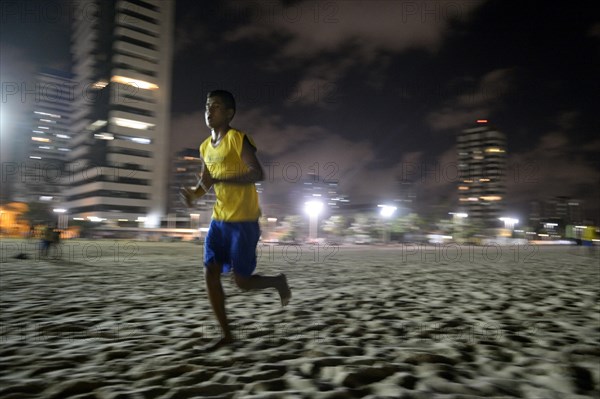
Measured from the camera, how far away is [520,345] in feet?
9.69

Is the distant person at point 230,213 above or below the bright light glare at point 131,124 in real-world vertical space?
below

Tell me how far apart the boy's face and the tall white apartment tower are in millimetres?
75404

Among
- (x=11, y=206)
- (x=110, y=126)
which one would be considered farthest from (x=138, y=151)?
(x=11, y=206)

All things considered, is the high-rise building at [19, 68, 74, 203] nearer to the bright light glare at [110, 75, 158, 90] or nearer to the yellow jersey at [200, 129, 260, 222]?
the bright light glare at [110, 75, 158, 90]

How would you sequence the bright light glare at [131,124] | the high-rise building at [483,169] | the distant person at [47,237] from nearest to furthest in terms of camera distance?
the distant person at [47,237] < the bright light glare at [131,124] < the high-rise building at [483,169]

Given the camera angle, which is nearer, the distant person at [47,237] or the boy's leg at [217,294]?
the boy's leg at [217,294]

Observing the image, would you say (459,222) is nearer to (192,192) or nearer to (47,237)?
(47,237)

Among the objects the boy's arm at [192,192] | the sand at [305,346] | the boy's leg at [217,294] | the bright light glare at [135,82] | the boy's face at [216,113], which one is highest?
the bright light glare at [135,82]

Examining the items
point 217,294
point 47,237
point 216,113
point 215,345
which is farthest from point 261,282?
point 47,237

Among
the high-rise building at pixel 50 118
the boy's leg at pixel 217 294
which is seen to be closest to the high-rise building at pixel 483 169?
the high-rise building at pixel 50 118

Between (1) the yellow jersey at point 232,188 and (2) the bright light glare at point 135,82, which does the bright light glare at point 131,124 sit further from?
(1) the yellow jersey at point 232,188

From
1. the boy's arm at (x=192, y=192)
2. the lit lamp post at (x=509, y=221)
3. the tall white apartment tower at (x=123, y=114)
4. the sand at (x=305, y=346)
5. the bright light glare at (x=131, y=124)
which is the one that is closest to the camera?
the sand at (x=305, y=346)

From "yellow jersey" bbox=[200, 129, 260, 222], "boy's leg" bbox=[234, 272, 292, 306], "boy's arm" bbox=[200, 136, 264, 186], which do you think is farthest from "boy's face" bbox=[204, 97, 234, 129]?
"boy's leg" bbox=[234, 272, 292, 306]

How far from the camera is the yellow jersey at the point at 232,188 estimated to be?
9.57ft
